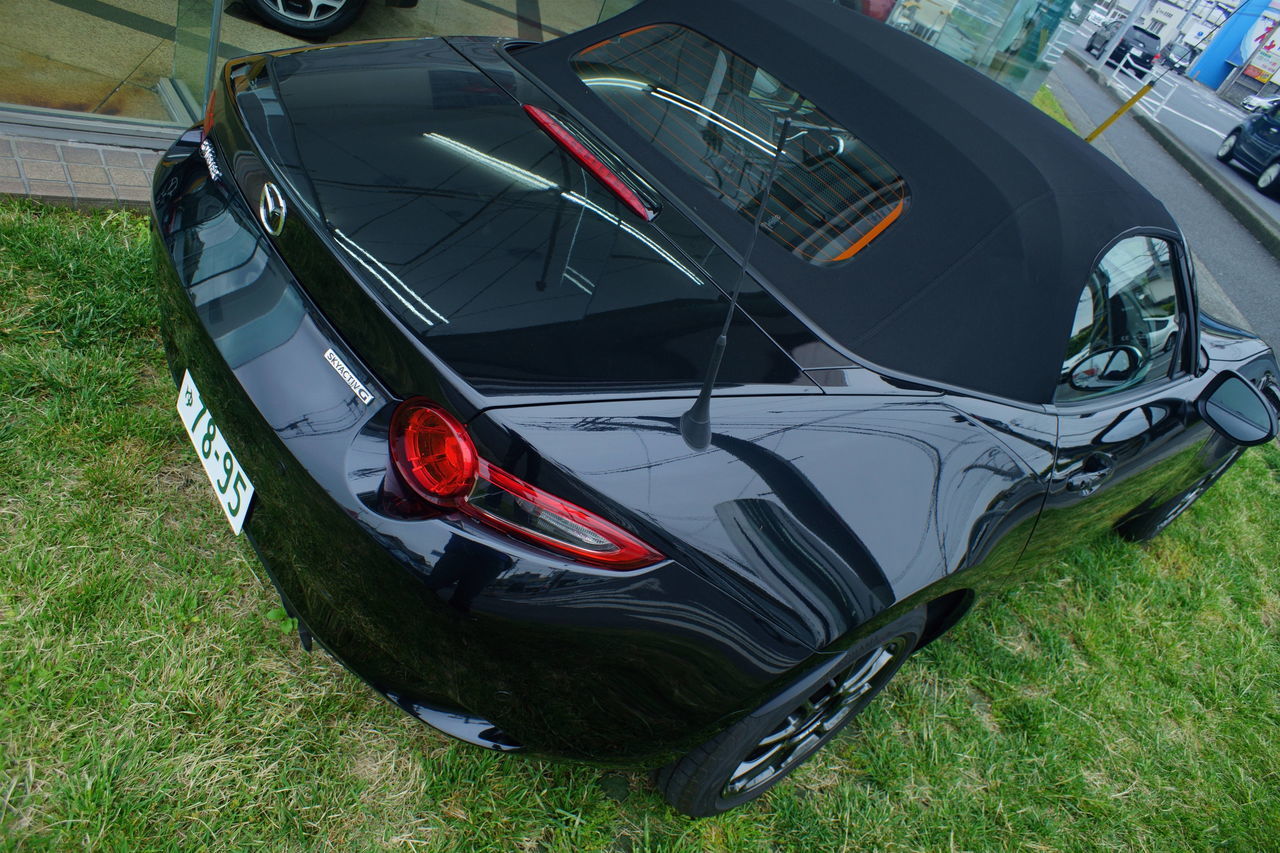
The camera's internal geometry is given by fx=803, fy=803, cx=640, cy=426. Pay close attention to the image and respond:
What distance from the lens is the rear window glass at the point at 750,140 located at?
1.88 metres

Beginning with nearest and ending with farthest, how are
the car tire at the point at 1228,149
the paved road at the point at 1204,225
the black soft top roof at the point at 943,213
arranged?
1. the black soft top roof at the point at 943,213
2. the paved road at the point at 1204,225
3. the car tire at the point at 1228,149

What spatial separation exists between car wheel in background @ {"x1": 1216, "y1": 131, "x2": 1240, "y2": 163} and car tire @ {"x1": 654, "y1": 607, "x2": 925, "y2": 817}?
1664cm

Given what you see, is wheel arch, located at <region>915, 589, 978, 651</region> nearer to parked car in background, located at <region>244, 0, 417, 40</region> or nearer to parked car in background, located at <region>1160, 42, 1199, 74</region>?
parked car in background, located at <region>244, 0, 417, 40</region>

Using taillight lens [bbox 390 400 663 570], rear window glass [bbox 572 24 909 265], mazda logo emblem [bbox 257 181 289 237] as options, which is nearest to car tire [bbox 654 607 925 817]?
taillight lens [bbox 390 400 663 570]

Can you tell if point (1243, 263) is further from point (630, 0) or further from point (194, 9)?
point (194, 9)

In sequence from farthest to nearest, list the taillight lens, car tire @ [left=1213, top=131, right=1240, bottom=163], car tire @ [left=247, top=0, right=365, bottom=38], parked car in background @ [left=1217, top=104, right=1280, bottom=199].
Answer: car tire @ [left=1213, top=131, right=1240, bottom=163]
parked car in background @ [left=1217, top=104, right=1280, bottom=199]
car tire @ [left=247, top=0, right=365, bottom=38]
the taillight lens

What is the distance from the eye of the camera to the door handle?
80.7 inches

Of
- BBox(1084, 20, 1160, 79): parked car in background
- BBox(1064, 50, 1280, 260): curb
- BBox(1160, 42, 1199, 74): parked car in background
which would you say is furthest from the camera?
BBox(1160, 42, 1199, 74): parked car in background

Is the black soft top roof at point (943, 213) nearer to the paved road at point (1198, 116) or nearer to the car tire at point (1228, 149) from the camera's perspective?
the paved road at point (1198, 116)

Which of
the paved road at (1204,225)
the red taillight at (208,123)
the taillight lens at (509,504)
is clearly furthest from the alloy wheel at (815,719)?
the paved road at (1204,225)

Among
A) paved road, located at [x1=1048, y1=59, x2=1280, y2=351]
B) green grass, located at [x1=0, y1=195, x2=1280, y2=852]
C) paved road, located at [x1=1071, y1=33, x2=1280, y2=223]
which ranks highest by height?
green grass, located at [x1=0, y1=195, x2=1280, y2=852]

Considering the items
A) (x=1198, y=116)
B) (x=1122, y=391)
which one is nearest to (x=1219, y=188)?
(x=1198, y=116)

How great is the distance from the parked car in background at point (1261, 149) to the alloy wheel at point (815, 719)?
15.1 meters

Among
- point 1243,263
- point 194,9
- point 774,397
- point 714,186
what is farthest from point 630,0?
point 1243,263
